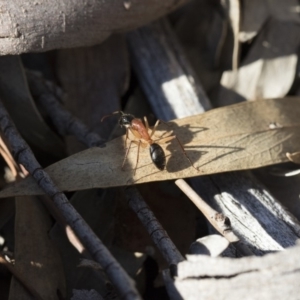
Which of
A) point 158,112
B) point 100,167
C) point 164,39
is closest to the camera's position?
point 100,167

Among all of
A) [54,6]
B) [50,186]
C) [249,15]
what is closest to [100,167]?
[50,186]

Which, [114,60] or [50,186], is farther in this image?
[114,60]

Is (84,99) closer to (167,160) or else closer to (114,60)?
(114,60)

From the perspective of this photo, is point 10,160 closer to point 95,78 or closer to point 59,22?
Answer: point 59,22

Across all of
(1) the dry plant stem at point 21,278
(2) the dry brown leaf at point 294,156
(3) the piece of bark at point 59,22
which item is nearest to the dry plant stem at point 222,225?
(2) the dry brown leaf at point 294,156

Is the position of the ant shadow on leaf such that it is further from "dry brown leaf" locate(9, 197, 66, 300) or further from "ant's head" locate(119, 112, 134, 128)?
"dry brown leaf" locate(9, 197, 66, 300)

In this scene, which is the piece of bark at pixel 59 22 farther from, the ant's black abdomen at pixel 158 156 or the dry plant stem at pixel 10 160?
the ant's black abdomen at pixel 158 156

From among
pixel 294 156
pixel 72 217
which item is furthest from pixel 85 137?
pixel 294 156
